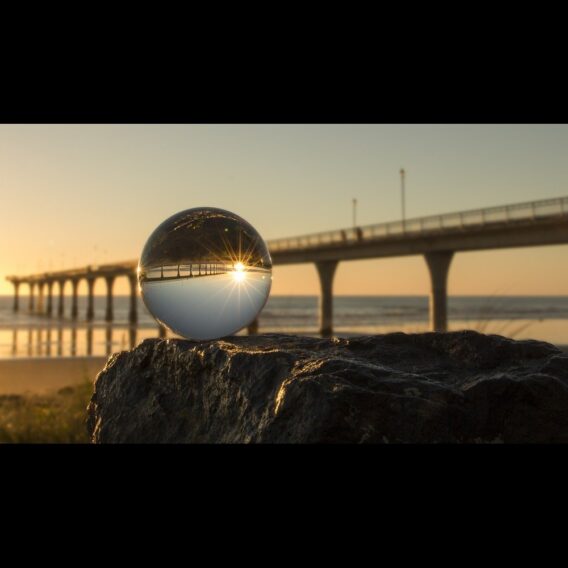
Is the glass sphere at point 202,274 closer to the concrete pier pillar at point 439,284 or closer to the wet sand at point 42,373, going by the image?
the wet sand at point 42,373

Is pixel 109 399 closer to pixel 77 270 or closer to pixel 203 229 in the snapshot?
pixel 203 229

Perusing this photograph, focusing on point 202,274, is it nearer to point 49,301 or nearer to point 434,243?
point 434,243

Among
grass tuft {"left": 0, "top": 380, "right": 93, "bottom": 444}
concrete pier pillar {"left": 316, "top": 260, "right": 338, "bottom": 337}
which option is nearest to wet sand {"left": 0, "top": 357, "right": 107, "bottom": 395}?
grass tuft {"left": 0, "top": 380, "right": 93, "bottom": 444}

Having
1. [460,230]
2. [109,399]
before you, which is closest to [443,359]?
[109,399]

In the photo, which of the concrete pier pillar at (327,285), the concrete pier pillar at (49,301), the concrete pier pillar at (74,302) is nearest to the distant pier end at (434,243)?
the concrete pier pillar at (327,285)

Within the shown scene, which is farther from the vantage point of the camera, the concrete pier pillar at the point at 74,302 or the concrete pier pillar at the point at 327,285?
the concrete pier pillar at the point at 74,302

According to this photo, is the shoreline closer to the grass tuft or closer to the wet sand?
the wet sand

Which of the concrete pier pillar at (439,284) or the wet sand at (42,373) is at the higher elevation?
the concrete pier pillar at (439,284)
